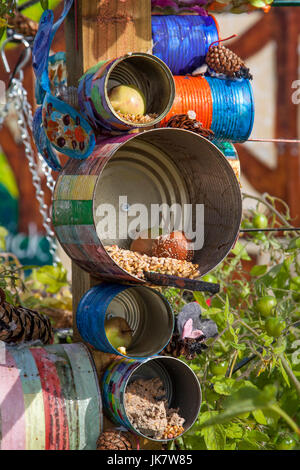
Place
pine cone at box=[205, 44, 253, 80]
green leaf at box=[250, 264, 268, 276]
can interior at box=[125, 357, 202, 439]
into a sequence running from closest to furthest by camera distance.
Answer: can interior at box=[125, 357, 202, 439] → pine cone at box=[205, 44, 253, 80] → green leaf at box=[250, 264, 268, 276]

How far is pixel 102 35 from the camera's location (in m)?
1.20

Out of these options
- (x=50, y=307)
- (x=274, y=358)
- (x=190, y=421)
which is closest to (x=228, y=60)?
(x=274, y=358)

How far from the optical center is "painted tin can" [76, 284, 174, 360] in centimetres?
115

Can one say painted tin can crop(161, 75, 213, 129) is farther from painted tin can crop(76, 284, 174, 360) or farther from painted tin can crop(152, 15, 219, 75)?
painted tin can crop(76, 284, 174, 360)

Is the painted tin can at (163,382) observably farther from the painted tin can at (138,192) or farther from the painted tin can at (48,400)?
the painted tin can at (138,192)

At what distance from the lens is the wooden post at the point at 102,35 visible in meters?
1.19

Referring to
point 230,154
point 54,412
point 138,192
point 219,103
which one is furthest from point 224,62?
point 54,412

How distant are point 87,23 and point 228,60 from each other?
310 mm

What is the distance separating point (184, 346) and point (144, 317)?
0.11 m

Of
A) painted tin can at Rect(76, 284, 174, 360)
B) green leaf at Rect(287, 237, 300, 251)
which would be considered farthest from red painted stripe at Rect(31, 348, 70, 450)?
green leaf at Rect(287, 237, 300, 251)

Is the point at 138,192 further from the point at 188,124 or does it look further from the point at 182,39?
the point at 182,39

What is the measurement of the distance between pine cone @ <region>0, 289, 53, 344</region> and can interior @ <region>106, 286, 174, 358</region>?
16 cm

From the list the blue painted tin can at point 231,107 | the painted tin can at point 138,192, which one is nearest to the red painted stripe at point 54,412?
the painted tin can at point 138,192
